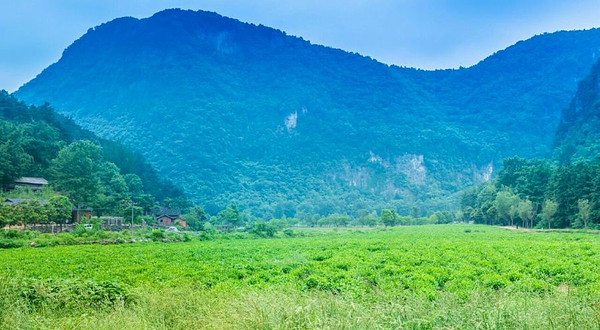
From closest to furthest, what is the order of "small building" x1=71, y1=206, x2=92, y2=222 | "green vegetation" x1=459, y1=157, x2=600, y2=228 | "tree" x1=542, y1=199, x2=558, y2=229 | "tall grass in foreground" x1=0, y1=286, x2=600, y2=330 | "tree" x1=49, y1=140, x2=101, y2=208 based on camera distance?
"tall grass in foreground" x1=0, y1=286, x2=600, y2=330
"green vegetation" x1=459, y1=157, x2=600, y2=228
"tree" x1=542, y1=199, x2=558, y2=229
"small building" x1=71, y1=206, x2=92, y2=222
"tree" x1=49, y1=140, x2=101, y2=208

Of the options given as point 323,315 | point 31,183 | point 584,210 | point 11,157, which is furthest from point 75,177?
point 584,210

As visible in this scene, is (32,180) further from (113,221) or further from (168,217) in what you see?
(168,217)

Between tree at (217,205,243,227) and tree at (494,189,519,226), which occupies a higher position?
tree at (494,189,519,226)

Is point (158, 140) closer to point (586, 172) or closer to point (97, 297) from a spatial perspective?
point (586, 172)

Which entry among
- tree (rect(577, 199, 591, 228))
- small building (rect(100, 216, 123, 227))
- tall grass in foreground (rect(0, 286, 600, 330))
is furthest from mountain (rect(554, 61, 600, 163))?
tall grass in foreground (rect(0, 286, 600, 330))

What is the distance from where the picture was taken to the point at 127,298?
30.7 feet

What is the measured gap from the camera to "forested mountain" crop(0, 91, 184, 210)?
62.7 metres

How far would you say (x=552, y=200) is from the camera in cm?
6284

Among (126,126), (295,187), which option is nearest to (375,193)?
(295,187)

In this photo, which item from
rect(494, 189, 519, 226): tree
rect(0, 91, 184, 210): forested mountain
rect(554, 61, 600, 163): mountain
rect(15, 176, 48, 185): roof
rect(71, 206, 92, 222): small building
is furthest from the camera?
rect(554, 61, 600, 163): mountain

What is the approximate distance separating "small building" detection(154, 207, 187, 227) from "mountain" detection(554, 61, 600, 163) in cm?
8016

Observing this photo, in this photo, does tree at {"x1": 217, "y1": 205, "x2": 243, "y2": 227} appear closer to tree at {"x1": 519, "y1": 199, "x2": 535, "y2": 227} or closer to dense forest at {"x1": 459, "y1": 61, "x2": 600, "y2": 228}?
dense forest at {"x1": 459, "y1": 61, "x2": 600, "y2": 228}

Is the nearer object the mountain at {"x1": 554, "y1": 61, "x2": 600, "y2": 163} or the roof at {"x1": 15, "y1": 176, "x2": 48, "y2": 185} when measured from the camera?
the roof at {"x1": 15, "y1": 176, "x2": 48, "y2": 185}

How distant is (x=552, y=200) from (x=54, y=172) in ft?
237
